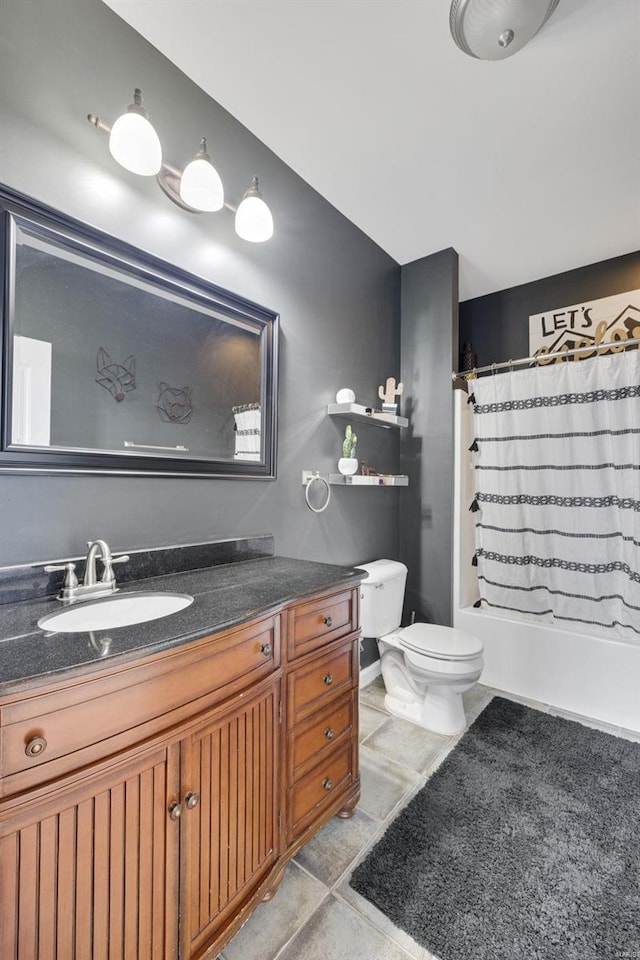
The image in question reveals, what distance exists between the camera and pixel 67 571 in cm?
113

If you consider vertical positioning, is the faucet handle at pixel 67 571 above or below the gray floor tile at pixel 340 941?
above

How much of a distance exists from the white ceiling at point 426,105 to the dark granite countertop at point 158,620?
1.73 meters

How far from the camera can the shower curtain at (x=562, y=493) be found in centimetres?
214

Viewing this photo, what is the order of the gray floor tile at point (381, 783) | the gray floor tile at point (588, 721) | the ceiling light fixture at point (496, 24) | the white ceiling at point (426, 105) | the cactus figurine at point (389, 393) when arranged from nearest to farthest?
the ceiling light fixture at point (496, 24)
the white ceiling at point (426, 105)
the gray floor tile at point (381, 783)
the gray floor tile at point (588, 721)
the cactus figurine at point (389, 393)

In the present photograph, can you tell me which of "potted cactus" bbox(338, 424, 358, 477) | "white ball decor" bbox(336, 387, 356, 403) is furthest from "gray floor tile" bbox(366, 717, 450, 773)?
"white ball decor" bbox(336, 387, 356, 403)

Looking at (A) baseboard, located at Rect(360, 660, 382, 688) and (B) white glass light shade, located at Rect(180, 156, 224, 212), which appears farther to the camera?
(A) baseboard, located at Rect(360, 660, 382, 688)

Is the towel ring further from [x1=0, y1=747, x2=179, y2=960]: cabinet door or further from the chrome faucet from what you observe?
[x1=0, y1=747, x2=179, y2=960]: cabinet door

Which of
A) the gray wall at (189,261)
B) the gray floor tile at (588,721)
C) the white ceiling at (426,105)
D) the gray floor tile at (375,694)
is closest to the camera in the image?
the gray wall at (189,261)

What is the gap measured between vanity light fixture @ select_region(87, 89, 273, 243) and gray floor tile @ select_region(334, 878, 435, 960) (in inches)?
87.2

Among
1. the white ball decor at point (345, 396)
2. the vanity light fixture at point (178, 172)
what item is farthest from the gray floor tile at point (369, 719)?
the vanity light fixture at point (178, 172)

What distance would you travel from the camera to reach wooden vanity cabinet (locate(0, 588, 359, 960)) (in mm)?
690

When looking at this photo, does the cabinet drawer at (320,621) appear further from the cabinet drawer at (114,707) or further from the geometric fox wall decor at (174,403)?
the geometric fox wall decor at (174,403)

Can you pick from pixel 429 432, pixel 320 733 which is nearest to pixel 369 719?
pixel 320 733

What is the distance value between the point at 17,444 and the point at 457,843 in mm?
1836
